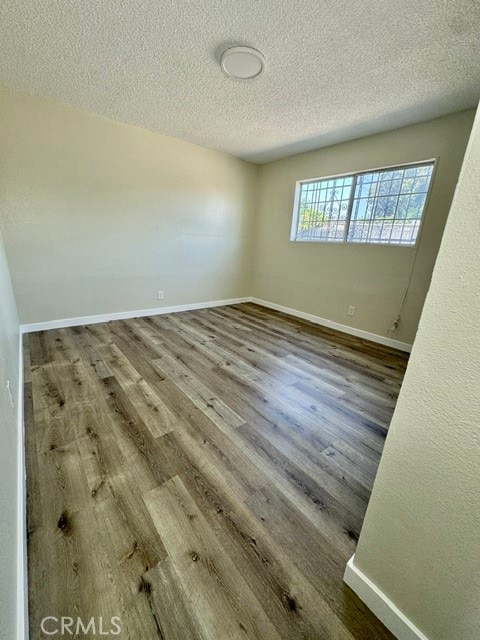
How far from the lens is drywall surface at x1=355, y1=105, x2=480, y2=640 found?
54 centimetres

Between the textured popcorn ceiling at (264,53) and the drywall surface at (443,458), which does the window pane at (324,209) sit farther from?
the drywall surface at (443,458)

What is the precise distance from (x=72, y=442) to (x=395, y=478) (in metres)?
1.62

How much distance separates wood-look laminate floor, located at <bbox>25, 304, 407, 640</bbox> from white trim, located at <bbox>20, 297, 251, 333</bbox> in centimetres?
67

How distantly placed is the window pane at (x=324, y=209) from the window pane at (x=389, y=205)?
17 cm

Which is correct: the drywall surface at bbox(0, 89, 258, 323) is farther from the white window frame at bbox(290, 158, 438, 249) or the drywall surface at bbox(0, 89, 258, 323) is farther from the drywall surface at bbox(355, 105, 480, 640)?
the drywall surface at bbox(355, 105, 480, 640)

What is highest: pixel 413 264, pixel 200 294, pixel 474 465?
pixel 413 264

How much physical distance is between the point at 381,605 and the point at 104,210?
12.8 ft

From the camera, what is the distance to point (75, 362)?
2.31m

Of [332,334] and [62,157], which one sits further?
[332,334]

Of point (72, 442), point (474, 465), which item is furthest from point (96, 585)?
point (474, 465)

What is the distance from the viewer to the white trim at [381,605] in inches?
28.9

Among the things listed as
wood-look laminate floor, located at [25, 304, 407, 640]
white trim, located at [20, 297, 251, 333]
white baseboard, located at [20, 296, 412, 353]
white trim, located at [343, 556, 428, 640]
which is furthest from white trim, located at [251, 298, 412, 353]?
white trim, located at [343, 556, 428, 640]

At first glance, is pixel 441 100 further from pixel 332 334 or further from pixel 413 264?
pixel 332 334

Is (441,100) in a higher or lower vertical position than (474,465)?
higher
